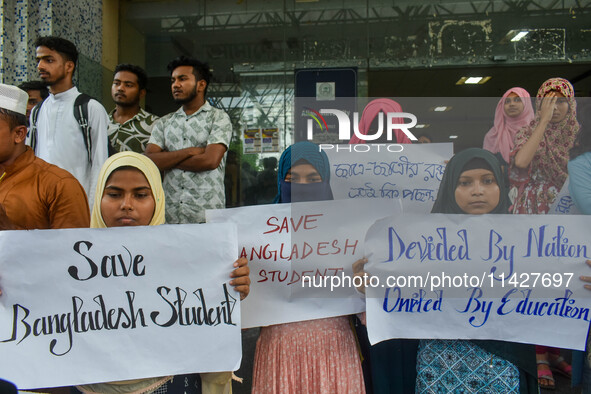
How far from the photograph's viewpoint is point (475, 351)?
205cm

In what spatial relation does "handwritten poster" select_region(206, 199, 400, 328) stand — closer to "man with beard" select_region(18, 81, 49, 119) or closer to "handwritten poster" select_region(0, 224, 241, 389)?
"handwritten poster" select_region(0, 224, 241, 389)

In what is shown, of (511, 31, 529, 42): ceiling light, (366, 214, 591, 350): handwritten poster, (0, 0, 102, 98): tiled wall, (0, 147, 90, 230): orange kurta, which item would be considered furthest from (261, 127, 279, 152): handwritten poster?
(366, 214, 591, 350): handwritten poster

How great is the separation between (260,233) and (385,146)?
1137mm

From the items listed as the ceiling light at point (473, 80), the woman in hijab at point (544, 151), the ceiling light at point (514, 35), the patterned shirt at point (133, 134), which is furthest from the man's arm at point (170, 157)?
the ceiling light at point (514, 35)

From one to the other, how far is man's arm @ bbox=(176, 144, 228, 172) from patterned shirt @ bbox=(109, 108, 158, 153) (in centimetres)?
58

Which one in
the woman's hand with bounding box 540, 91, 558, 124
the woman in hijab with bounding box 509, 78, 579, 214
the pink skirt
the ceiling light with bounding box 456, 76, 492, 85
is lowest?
the pink skirt

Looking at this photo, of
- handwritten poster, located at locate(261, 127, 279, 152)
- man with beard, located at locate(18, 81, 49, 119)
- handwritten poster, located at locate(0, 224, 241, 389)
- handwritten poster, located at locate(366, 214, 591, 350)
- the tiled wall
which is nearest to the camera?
handwritten poster, located at locate(0, 224, 241, 389)

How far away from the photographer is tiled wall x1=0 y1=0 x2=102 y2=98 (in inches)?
191

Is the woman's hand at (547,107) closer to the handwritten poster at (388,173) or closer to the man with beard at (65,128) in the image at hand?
the handwritten poster at (388,173)

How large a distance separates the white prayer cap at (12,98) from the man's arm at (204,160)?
139cm

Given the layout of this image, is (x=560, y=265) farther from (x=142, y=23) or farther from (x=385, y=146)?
(x=142, y=23)

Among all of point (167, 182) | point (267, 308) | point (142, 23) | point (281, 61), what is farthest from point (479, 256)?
point (142, 23)

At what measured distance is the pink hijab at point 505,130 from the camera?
2994mm

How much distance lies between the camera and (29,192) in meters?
2.13
